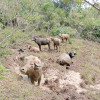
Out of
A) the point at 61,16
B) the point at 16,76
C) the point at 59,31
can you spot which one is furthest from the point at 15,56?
the point at 61,16

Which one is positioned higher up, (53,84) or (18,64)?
(18,64)

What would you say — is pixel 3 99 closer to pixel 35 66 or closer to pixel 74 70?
pixel 35 66

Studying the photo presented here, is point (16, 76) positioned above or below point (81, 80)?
above

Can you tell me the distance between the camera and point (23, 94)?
4266 millimetres

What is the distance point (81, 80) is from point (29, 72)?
2359 mm

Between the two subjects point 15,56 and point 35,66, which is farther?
point 15,56

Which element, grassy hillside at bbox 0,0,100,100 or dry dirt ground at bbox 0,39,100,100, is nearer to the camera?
grassy hillside at bbox 0,0,100,100

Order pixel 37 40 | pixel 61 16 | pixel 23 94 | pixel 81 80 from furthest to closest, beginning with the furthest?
pixel 61 16 → pixel 37 40 → pixel 81 80 → pixel 23 94

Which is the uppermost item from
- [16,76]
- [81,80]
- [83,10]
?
[83,10]

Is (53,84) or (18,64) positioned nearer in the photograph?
(53,84)

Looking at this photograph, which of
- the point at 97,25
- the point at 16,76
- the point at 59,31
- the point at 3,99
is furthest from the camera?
the point at 97,25

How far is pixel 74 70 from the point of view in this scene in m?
7.08

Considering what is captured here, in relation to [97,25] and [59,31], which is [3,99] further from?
[97,25]

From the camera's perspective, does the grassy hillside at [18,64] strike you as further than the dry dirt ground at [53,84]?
No
